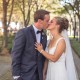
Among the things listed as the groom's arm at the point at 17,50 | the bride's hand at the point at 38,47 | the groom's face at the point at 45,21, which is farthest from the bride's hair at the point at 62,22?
the groom's arm at the point at 17,50

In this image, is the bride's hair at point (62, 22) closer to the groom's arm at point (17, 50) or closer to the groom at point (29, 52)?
the groom at point (29, 52)

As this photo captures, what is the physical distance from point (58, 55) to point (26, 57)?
478 millimetres

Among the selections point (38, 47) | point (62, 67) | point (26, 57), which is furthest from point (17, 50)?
point (62, 67)

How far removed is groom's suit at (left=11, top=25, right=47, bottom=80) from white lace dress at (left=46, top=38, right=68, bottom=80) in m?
0.23

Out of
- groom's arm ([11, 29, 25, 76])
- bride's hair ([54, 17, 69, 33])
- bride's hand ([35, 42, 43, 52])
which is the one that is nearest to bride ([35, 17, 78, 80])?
bride's hair ([54, 17, 69, 33])

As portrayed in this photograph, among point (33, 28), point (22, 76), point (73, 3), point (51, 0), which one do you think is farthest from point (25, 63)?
point (51, 0)

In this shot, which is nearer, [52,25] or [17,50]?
[17,50]

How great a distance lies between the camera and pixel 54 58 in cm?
521

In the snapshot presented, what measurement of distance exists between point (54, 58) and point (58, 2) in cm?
4606

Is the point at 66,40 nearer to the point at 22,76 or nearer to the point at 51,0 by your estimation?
the point at 22,76

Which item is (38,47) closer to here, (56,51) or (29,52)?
(29,52)

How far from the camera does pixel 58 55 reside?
5.23 metres

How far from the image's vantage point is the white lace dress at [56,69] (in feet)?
17.5

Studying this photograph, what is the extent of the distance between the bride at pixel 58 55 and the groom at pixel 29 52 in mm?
201
